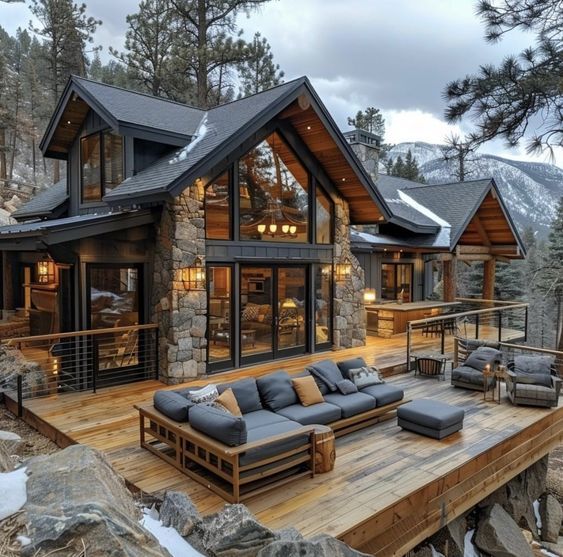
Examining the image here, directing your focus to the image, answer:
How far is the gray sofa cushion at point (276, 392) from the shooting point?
225 inches

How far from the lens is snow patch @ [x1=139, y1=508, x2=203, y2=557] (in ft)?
11.1

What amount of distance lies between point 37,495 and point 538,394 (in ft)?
23.4

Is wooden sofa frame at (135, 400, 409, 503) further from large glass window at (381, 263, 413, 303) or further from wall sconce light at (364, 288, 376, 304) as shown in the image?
large glass window at (381, 263, 413, 303)

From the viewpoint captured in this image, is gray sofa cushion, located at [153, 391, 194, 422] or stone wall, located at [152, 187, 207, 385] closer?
gray sofa cushion, located at [153, 391, 194, 422]

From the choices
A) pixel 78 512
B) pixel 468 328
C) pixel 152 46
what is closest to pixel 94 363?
pixel 78 512

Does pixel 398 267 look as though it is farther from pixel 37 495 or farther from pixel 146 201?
pixel 37 495

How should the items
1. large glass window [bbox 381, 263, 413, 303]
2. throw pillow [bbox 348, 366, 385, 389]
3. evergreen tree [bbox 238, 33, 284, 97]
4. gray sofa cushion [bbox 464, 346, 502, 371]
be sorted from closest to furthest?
throw pillow [bbox 348, 366, 385, 389] < gray sofa cushion [bbox 464, 346, 502, 371] < large glass window [bbox 381, 263, 413, 303] < evergreen tree [bbox 238, 33, 284, 97]

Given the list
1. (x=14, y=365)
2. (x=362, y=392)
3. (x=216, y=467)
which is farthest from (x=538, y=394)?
(x=14, y=365)

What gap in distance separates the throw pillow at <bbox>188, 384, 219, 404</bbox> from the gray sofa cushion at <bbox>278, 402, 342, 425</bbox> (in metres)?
0.90

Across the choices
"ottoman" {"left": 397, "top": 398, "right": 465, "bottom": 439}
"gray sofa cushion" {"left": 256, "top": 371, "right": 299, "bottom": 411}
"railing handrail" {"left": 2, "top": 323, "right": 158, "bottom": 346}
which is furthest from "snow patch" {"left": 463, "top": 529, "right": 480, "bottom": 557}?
"railing handrail" {"left": 2, "top": 323, "right": 158, "bottom": 346}

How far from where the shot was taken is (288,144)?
9.55m

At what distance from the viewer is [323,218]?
10.4 meters

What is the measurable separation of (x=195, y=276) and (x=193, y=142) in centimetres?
288

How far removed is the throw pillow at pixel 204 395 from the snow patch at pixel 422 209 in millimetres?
11025
